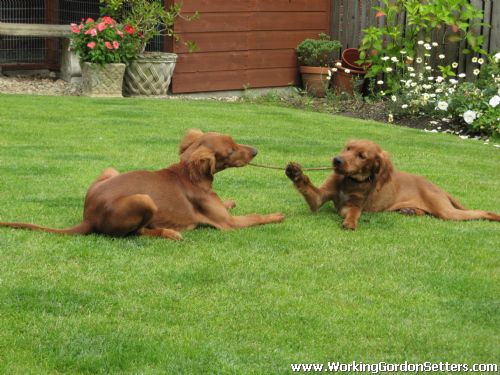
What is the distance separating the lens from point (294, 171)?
6441 millimetres

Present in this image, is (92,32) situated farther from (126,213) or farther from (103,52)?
(126,213)

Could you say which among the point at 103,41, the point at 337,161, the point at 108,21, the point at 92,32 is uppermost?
the point at 108,21

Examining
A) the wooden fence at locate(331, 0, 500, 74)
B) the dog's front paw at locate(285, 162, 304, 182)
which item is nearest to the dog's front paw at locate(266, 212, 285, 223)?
the dog's front paw at locate(285, 162, 304, 182)

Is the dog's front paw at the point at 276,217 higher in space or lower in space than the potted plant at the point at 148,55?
lower

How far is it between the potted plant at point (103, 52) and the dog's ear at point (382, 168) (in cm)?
727

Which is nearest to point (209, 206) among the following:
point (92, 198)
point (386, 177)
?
point (92, 198)

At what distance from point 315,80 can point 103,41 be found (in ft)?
13.3

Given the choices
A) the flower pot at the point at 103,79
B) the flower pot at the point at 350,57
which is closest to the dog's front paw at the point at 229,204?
the flower pot at the point at 103,79

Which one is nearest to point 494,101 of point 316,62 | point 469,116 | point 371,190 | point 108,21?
point 469,116

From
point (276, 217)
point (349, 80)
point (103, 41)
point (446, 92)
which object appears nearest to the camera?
point (276, 217)

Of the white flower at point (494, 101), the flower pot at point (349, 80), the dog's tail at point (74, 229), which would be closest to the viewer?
the dog's tail at point (74, 229)

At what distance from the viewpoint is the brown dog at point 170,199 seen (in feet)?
18.8

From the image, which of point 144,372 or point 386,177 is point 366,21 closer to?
point 386,177

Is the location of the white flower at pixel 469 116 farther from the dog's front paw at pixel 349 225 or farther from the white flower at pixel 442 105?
the dog's front paw at pixel 349 225
